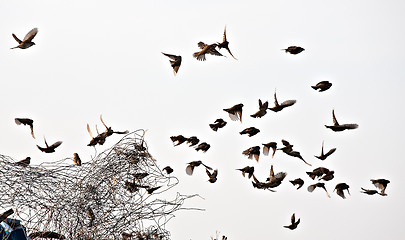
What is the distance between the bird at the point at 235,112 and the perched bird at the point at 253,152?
1.43 ft

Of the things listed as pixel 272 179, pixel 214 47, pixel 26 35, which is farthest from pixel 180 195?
pixel 26 35

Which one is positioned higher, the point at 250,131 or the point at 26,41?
the point at 26,41

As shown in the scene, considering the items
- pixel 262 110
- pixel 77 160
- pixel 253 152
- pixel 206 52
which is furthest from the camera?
pixel 253 152

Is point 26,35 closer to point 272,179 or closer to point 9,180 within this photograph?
point 9,180

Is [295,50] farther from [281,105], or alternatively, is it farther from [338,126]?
[338,126]

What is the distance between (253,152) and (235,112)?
57 cm

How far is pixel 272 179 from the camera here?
7695 millimetres

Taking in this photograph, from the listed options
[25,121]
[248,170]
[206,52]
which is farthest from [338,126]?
[25,121]

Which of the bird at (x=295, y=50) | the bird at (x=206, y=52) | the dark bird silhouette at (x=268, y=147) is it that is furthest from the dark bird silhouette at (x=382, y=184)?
the bird at (x=206, y=52)

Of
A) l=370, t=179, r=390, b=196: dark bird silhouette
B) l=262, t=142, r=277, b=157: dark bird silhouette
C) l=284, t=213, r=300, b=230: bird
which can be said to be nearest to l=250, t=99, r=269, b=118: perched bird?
l=262, t=142, r=277, b=157: dark bird silhouette

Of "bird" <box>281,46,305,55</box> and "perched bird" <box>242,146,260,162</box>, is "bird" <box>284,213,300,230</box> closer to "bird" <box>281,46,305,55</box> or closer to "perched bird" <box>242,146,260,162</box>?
"perched bird" <box>242,146,260,162</box>

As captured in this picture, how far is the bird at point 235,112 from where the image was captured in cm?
782

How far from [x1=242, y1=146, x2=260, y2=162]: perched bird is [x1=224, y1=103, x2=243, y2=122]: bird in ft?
1.43

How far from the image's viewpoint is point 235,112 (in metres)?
7.84
